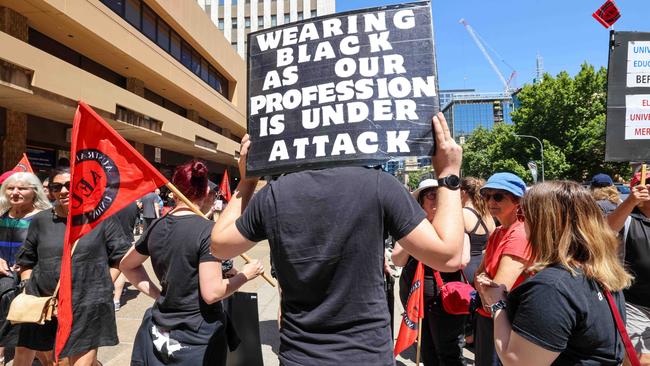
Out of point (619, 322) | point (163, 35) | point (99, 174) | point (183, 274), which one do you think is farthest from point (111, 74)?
point (619, 322)

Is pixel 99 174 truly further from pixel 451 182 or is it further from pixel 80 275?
pixel 451 182

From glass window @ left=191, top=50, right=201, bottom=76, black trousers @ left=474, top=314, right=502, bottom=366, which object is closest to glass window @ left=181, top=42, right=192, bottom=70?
glass window @ left=191, top=50, right=201, bottom=76

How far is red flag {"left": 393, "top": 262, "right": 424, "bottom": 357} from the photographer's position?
3.51 metres

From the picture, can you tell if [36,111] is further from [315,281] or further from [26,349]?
[315,281]

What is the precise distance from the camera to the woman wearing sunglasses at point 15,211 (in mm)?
3783

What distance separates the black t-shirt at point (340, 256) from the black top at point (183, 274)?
91cm

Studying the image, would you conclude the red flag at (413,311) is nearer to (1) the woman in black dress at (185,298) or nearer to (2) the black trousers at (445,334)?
(2) the black trousers at (445,334)

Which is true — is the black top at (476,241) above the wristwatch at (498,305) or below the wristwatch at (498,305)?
above

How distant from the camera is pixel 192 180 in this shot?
8.83 ft

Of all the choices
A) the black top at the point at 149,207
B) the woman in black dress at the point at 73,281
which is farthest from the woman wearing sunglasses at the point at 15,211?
the black top at the point at 149,207

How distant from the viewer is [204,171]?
272 cm

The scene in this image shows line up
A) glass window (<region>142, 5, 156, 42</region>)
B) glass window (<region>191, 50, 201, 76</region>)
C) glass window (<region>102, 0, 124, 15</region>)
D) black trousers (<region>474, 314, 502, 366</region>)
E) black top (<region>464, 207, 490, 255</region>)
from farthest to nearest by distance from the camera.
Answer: glass window (<region>191, 50, 201, 76</region>) < glass window (<region>142, 5, 156, 42</region>) < glass window (<region>102, 0, 124, 15</region>) < black top (<region>464, 207, 490, 255</region>) < black trousers (<region>474, 314, 502, 366</region>)

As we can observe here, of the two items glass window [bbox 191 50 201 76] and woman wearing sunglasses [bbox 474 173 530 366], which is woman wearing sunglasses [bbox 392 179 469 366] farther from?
glass window [bbox 191 50 201 76]

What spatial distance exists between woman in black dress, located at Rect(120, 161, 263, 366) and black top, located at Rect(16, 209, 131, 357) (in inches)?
37.9
